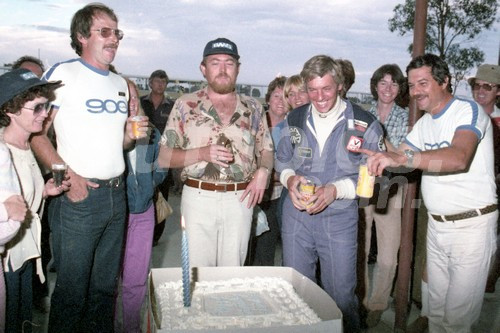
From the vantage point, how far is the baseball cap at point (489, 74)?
4.38 metres

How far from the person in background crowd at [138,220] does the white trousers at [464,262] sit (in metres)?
2.10

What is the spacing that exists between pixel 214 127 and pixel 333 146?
86 cm

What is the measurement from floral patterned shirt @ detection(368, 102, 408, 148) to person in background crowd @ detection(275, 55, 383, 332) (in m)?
1.01

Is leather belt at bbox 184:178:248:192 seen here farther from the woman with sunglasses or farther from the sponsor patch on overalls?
the woman with sunglasses

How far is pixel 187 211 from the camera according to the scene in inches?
132

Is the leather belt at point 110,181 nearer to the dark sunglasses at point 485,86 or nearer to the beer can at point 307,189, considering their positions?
the beer can at point 307,189

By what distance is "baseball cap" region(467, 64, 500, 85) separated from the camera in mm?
4379

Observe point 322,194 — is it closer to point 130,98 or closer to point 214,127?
point 214,127

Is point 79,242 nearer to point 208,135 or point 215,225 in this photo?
point 215,225

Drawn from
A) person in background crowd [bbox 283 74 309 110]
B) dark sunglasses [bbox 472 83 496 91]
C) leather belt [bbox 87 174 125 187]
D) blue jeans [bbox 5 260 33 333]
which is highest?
dark sunglasses [bbox 472 83 496 91]

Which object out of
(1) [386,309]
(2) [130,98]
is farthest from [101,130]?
(1) [386,309]

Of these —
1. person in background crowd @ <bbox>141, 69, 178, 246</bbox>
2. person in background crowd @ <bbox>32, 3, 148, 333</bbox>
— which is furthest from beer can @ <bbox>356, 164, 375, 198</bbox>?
person in background crowd @ <bbox>141, 69, 178, 246</bbox>

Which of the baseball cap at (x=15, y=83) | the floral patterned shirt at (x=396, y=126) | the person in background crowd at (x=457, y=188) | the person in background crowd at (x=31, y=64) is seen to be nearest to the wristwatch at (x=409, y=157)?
the person in background crowd at (x=457, y=188)

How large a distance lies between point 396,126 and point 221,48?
1.79 metres
